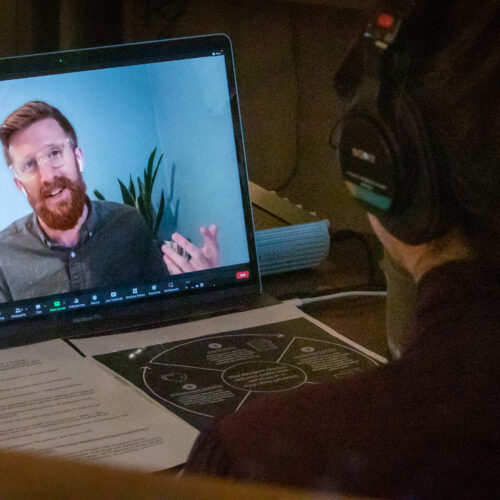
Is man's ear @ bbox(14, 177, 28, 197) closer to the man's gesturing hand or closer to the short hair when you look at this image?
the short hair

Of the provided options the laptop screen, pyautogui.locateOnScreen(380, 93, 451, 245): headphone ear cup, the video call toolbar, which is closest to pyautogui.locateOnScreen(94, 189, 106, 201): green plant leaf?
the laptop screen

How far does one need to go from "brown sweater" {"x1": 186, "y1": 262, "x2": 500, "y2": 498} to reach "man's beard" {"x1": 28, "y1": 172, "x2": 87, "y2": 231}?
1.64 ft

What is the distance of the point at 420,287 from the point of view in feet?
1.51

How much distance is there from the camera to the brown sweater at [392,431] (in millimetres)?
303

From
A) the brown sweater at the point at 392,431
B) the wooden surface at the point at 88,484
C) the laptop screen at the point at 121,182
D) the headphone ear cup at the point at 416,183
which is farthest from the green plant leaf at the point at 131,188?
the wooden surface at the point at 88,484

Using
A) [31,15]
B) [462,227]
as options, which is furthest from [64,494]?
[31,15]

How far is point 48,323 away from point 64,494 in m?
0.64

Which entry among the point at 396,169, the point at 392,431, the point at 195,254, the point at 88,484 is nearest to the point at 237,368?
the point at 195,254

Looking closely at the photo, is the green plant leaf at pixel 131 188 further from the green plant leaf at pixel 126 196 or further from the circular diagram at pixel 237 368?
the circular diagram at pixel 237 368

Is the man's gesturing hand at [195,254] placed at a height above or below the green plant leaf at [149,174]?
below

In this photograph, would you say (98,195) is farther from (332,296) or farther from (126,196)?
(332,296)

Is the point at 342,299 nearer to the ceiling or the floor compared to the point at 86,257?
nearer to the floor

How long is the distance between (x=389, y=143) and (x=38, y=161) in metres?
0.45

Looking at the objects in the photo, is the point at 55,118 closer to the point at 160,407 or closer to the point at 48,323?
the point at 48,323
